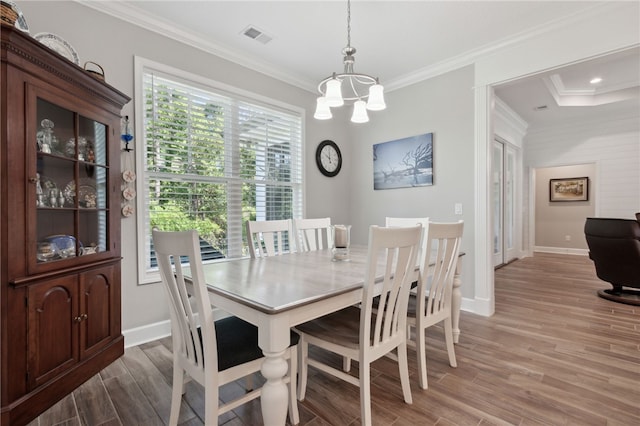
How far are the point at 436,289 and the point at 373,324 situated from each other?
543 mm

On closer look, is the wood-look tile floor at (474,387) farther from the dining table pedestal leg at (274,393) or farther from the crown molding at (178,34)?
the crown molding at (178,34)

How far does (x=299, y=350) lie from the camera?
1723 mm

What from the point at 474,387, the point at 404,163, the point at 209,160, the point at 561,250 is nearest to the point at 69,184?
the point at 209,160

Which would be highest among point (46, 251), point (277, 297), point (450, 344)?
point (46, 251)

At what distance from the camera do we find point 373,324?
5.49 feet

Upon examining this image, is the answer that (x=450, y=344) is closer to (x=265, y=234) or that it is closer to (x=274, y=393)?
(x=274, y=393)

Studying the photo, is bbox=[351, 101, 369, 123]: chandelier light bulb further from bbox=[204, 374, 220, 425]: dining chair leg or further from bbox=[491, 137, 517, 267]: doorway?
bbox=[491, 137, 517, 267]: doorway

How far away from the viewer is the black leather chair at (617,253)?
328 cm

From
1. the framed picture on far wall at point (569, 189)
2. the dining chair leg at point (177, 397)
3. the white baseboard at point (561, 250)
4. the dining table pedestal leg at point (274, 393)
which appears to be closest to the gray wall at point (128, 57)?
the dining chair leg at point (177, 397)

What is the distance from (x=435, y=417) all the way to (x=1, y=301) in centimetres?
230

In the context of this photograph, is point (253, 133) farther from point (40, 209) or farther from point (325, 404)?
point (325, 404)

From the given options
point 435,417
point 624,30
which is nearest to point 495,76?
point 624,30

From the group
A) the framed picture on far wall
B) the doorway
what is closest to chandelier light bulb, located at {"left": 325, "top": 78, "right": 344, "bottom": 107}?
the doorway

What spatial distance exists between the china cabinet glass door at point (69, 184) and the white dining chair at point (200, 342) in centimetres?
99
